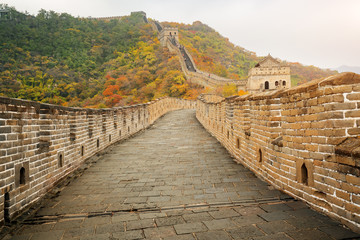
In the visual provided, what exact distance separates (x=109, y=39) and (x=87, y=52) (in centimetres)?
1264

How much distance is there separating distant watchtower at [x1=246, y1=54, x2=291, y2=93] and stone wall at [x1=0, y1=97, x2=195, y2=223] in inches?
1852

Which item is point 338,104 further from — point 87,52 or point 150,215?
point 87,52

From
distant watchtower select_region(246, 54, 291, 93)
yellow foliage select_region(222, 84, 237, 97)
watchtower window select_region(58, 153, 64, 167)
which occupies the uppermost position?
distant watchtower select_region(246, 54, 291, 93)

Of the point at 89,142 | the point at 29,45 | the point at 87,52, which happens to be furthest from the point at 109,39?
the point at 89,142

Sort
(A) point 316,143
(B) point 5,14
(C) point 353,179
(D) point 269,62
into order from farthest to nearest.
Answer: (B) point 5,14
(D) point 269,62
(A) point 316,143
(C) point 353,179

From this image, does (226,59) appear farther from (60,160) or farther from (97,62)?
(60,160)

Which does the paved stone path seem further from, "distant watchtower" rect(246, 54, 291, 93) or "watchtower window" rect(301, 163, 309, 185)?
"distant watchtower" rect(246, 54, 291, 93)

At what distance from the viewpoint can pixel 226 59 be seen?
80812 mm

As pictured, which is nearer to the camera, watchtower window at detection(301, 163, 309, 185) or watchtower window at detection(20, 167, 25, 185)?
watchtower window at detection(301, 163, 309, 185)

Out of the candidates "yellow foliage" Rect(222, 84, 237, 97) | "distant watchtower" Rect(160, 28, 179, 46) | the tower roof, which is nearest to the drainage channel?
"yellow foliage" Rect(222, 84, 237, 97)

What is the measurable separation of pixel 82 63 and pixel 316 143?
7427 cm

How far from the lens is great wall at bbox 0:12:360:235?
2.54 metres

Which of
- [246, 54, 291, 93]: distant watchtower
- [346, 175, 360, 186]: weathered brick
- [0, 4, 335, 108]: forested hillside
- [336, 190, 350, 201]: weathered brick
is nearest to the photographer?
[346, 175, 360, 186]: weathered brick

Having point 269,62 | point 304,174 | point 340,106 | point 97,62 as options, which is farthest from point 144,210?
point 97,62
